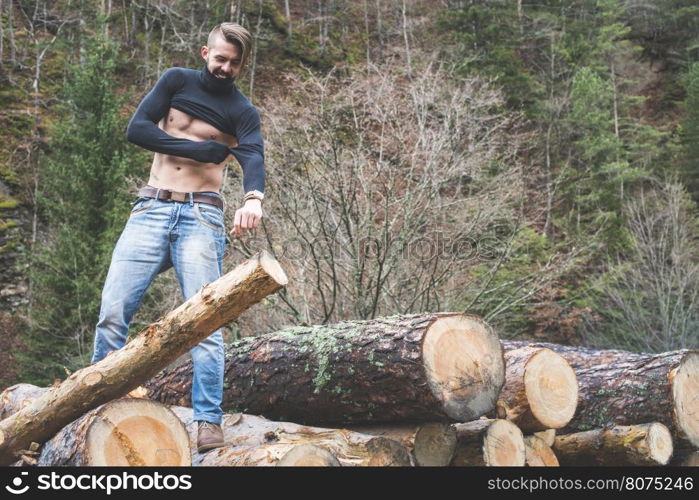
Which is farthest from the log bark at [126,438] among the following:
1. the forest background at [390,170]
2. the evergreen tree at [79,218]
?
the evergreen tree at [79,218]

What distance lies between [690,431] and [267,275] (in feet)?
9.37

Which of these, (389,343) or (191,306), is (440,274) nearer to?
(389,343)

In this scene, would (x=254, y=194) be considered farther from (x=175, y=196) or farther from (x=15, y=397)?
(x=15, y=397)

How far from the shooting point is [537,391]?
12.4ft

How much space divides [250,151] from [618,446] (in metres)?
2.65

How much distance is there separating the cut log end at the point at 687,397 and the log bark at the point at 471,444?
1.11m

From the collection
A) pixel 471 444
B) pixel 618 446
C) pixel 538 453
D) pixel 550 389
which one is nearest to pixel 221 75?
pixel 471 444

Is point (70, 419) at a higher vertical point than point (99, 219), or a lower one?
lower

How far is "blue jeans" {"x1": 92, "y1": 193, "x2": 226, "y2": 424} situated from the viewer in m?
Answer: 3.02

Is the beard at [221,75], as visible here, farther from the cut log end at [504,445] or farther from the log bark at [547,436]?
the log bark at [547,436]

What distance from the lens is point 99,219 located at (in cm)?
1362

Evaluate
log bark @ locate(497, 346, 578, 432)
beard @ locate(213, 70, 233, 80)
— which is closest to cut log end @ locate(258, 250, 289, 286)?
beard @ locate(213, 70, 233, 80)

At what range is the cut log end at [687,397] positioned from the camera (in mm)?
3941

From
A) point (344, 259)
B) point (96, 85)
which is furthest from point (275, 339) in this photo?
point (96, 85)
